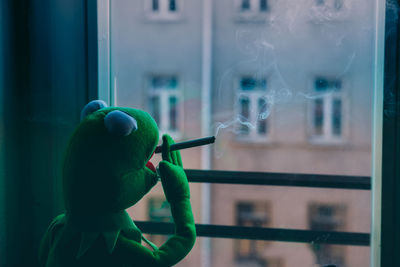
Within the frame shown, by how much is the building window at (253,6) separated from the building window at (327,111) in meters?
0.32

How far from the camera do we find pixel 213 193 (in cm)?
143

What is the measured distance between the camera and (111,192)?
0.86 meters

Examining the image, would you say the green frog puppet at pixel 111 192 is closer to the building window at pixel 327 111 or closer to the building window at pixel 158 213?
the building window at pixel 158 213

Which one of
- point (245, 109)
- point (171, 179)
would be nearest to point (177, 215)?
point (171, 179)

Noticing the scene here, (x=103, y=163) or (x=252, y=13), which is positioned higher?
(x=252, y=13)

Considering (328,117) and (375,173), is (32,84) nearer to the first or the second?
(328,117)

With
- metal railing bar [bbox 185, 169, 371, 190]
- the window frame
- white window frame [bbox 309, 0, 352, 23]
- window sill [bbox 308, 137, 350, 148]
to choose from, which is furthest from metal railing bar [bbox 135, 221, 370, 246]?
white window frame [bbox 309, 0, 352, 23]

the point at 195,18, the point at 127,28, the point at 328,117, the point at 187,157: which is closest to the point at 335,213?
the point at 328,117

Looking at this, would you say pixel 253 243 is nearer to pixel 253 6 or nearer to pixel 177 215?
pixel 177 215

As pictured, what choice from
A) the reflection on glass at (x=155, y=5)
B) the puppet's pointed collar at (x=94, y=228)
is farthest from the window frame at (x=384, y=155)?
the puppet's pointed collar at (x=94, y=228)

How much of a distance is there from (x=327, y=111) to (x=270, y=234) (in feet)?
1.64

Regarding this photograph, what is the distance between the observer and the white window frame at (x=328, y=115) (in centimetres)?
121

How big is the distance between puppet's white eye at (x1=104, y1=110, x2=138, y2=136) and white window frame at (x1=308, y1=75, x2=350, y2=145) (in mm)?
697

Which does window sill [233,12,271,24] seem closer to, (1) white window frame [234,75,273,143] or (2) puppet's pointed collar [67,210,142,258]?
(1) white window frame [234,75,273,143]
